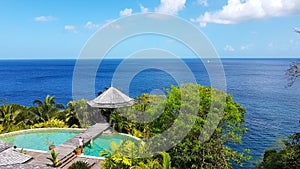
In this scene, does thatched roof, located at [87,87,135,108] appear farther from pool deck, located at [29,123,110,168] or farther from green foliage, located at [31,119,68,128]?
green foliage, located at [31,119,68,128]

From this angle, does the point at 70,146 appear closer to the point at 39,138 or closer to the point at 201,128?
the point at 39,138

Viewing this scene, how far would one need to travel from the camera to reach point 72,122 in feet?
64.1

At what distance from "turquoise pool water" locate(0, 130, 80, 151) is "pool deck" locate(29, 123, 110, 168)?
1196 mm

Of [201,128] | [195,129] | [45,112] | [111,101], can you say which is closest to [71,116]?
[45,112]

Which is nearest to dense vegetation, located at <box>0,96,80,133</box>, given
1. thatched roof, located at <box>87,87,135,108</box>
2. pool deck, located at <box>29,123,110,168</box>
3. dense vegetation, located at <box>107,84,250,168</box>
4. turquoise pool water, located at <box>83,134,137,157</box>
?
pool deck, located at <box>29,123,110,168</box>

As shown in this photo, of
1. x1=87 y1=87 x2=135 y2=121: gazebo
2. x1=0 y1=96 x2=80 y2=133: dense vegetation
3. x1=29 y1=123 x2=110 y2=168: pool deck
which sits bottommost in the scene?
x1=29 y1=123 x2=110 y2=168: pool deck

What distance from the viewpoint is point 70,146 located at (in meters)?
13.9

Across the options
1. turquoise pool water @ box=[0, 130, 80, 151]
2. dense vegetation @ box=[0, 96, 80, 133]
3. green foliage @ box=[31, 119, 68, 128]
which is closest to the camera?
turquoise pool water @ box=[0, 130, 80, 151]

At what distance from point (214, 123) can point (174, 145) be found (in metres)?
1.94

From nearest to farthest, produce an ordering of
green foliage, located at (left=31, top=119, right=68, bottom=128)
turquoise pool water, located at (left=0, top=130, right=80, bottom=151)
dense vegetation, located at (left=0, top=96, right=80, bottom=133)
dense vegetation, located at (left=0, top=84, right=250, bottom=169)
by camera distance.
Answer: dense vegetation, located at (left=0, top=84, right=250, bottom=169)
turquoise pool water, located at (left=0, top=130, right=80, bottom=151)
dense vegetation, located at (left=0, top=96, right=80, bottom=133)
green foliage, located at (left=31, top=119, right=68, bottom=128)

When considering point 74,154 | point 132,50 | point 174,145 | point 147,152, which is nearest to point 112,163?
point 147,152

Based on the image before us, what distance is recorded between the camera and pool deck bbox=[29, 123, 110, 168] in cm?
1216

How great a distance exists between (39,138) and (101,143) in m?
4.00

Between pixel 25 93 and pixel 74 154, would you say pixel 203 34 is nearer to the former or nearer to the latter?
pixel 74 154
